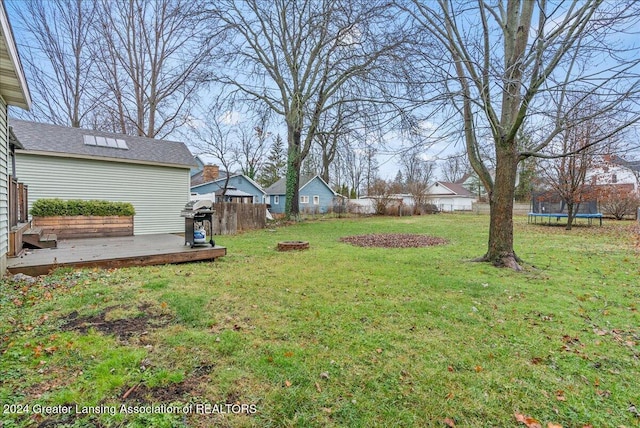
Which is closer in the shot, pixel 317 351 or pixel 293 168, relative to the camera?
pixel 317 351

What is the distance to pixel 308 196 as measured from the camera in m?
29.5

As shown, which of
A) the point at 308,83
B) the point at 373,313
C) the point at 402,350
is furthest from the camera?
the point at 308,83

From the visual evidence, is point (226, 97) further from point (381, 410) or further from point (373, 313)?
point (381, 410)

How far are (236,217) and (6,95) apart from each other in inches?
310

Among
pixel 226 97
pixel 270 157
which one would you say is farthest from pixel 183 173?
pixel 270 157

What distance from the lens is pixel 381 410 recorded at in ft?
6.57

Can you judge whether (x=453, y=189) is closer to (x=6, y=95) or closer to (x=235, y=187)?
(x=235, y=187)

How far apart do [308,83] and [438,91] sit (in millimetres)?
12231

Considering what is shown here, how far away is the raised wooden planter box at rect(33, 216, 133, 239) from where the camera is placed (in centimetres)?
853

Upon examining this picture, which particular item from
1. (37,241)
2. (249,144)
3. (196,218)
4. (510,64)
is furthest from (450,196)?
(37,241)

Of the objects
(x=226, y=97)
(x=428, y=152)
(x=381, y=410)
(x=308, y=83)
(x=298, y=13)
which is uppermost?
(x=298, y=13)

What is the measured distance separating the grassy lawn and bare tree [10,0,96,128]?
16.2 m

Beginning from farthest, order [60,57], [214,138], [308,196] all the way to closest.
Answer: [308,196], [214,138], [60,57]

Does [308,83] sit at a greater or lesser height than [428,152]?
greater
